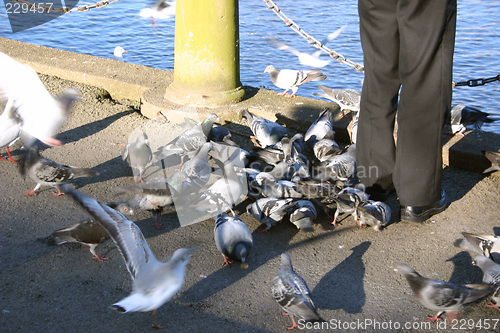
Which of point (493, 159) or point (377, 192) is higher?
point (493, 159)

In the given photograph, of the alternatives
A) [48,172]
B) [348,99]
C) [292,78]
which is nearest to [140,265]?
[48,172]

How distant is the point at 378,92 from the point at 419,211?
98 centimetres

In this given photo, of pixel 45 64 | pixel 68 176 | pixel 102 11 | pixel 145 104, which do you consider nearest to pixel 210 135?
pixel 145 104

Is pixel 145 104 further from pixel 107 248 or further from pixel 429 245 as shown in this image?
pixel 429 245

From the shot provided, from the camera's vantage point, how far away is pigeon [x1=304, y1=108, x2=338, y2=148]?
5328 millimetres

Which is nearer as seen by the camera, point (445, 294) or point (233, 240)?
point (445, 294)

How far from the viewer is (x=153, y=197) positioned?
4246mm

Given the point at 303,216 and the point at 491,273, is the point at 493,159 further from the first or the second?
the point at 303,216

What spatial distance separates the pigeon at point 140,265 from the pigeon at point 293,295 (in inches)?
23.2

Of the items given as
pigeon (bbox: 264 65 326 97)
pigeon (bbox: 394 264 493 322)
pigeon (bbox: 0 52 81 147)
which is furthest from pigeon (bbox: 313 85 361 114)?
pigeon (bbox: 394 264 493 322)

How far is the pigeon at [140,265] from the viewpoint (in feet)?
9.98

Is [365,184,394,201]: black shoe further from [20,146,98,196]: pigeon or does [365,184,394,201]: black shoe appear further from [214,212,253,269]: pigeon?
[20,146,98,196]: pigeon

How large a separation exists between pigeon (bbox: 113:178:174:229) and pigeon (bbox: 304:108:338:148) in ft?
5.53

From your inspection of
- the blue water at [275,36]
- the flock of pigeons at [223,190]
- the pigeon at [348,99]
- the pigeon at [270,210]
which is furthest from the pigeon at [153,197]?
the blue water at [275,36]
